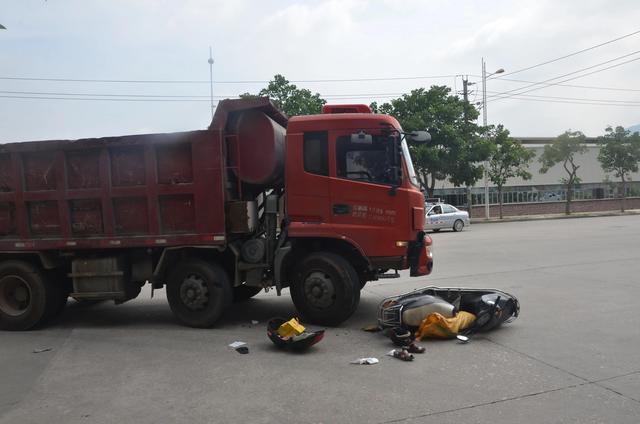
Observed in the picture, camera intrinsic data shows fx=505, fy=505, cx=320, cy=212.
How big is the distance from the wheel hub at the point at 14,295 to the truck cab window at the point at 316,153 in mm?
4382

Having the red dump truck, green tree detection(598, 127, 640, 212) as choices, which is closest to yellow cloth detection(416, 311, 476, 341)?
the red dump truck

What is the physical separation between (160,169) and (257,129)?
4.63ft

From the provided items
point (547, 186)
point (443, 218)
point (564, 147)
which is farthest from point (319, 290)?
point (547, 186)

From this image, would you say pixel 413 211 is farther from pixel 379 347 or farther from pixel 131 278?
pixel 131 278

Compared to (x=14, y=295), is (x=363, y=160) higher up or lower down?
higher up

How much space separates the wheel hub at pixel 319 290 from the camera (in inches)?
258

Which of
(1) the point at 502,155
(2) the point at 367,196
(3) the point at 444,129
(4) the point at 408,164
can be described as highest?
(3) the point at 444,129

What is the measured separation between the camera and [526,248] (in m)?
15.4

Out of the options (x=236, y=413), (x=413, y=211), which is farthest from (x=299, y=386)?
(x=413, y=211)

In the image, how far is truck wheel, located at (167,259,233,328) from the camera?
6777mm

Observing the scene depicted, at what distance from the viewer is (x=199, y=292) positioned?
22.4ft

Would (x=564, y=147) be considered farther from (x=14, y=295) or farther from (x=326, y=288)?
(x=14, y=295)

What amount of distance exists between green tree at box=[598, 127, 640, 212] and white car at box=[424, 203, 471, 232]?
22.4 m

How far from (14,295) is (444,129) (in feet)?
83.7
